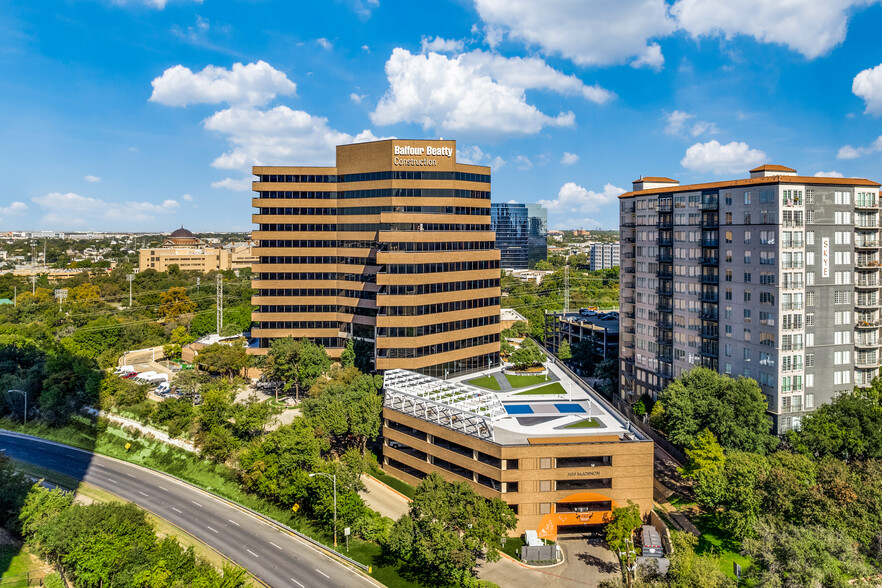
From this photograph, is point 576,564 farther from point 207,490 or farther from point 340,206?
point 340,206

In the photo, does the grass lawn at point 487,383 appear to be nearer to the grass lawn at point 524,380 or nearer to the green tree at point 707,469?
the grass lawn at point 524,380

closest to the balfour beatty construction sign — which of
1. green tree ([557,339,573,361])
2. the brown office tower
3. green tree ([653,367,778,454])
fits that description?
the brown office tower

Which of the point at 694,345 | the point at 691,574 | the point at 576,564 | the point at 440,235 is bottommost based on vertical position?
the point at 576,564

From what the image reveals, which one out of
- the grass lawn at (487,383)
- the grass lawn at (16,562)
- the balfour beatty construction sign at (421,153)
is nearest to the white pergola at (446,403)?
the grass lawn at (487,383)

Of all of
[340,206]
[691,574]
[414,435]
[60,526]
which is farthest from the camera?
[340,206]

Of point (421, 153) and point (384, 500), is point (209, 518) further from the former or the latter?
point (421, 153)

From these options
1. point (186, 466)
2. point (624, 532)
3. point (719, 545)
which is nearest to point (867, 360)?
point (719, 545)

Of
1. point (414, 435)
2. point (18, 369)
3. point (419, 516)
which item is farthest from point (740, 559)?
point (18, 369)
